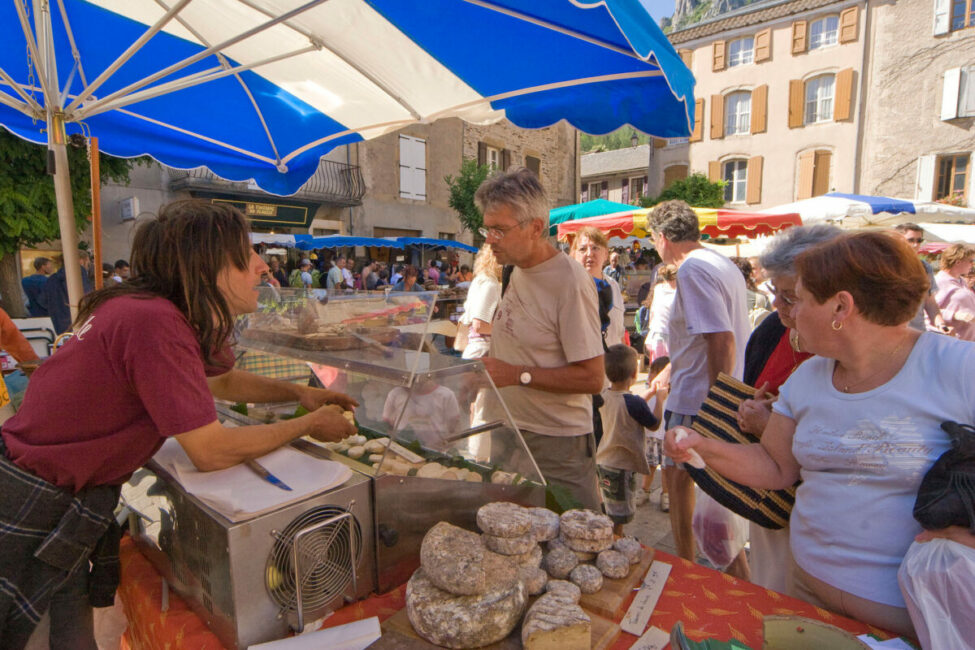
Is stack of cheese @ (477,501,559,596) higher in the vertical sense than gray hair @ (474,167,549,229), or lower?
lower

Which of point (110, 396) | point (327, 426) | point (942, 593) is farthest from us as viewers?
point (327, 426)

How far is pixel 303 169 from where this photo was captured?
3844 mm

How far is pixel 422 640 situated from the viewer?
1099 millimetres

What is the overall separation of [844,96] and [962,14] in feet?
12.0

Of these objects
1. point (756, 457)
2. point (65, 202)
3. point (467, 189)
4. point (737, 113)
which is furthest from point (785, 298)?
point (737, 113)

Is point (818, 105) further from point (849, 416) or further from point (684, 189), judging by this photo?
point (849, 416)

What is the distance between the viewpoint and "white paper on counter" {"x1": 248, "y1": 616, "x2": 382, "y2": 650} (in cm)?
109

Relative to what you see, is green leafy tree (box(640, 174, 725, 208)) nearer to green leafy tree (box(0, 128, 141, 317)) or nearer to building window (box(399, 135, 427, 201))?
building window (box(399, 135, 427, 201))

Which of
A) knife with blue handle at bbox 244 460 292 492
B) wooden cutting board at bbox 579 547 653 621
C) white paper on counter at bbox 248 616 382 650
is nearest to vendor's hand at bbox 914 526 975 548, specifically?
wooden cutting board at bbox 579 547 653 621

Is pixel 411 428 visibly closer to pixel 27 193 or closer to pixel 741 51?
pixel 27 193

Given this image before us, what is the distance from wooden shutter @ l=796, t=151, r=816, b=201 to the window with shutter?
1.95m

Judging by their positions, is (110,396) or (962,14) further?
→ (962,14)

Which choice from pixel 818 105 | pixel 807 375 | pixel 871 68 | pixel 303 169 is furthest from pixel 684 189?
pixel 807 375

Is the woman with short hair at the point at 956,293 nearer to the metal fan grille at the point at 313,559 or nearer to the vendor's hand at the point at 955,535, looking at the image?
the vendor's hand at the point at 955,535
